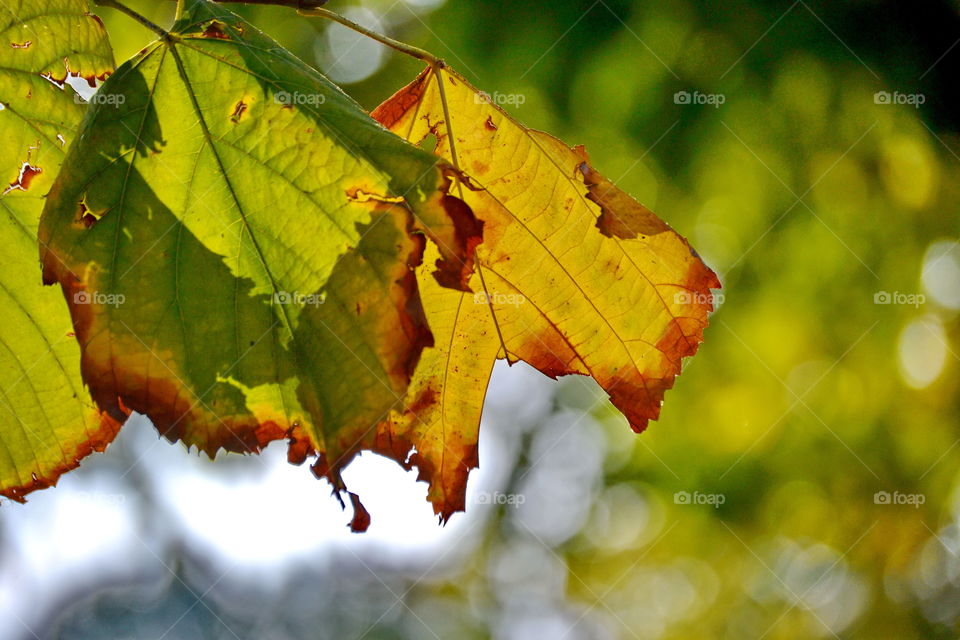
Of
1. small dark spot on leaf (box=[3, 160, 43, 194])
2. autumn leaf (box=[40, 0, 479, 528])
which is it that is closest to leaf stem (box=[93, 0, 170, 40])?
autumn leaf (box=[40, 0, 479, 528])

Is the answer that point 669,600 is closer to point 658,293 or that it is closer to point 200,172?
point 658,293

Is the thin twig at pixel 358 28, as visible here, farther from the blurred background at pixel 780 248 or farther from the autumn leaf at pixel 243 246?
the blurred background at pixel 780 248

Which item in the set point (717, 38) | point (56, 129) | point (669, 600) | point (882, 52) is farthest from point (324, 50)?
point (669, 600)

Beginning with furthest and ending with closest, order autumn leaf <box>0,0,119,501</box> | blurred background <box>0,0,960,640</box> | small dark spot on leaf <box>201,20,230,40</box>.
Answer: blurred background <box>0,0,960,640</box> → autumn leaf <box>0,0,119,501</box> → small dark spot on leaf <box>201,20,230,40</box>

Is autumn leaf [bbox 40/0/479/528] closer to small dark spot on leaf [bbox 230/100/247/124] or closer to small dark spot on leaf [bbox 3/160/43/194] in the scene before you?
small dark spot on leaf [bbox 230/100/247/124]

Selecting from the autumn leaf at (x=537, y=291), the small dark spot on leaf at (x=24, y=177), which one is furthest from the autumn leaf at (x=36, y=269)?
the autumn leaf at (x=537, y=291)
